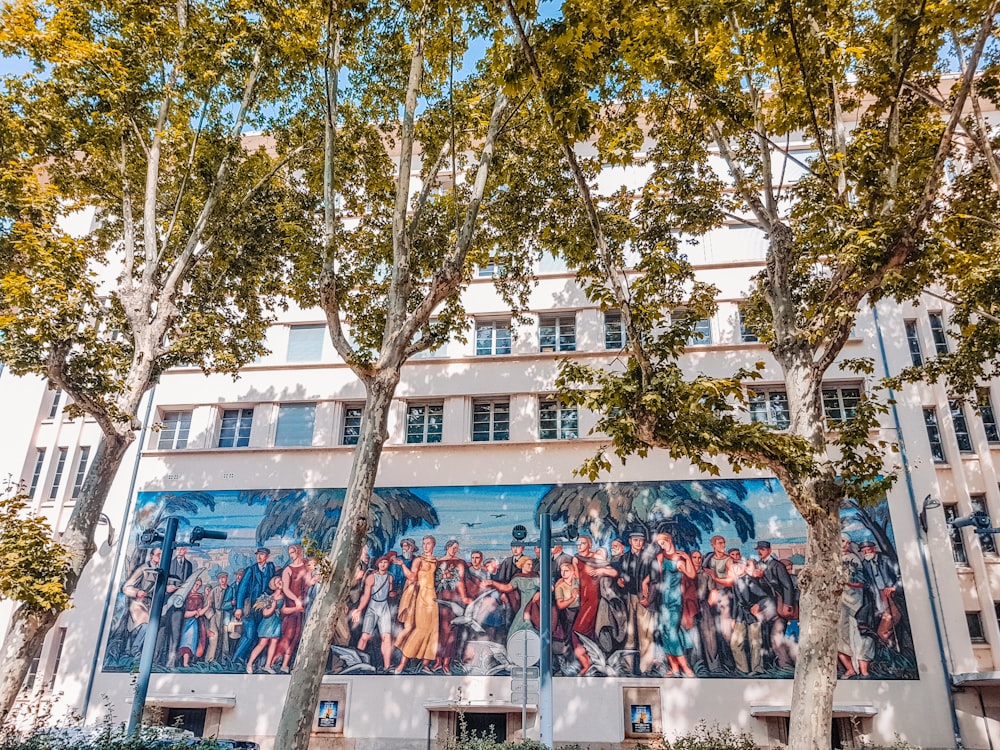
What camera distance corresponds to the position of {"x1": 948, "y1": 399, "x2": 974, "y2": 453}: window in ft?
52.9

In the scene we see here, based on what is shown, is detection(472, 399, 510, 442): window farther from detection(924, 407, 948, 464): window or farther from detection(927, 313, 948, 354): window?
detection(927, 313, 948, 354): window

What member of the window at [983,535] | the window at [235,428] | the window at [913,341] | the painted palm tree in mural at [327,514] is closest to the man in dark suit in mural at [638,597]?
the painted palm tree in mural at [327,514]

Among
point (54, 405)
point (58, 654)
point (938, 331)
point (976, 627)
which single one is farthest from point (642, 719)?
point (54, 405)

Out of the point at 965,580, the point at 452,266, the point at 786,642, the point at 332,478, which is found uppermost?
the point at 452,266

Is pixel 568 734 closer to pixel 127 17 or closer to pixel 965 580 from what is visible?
pixel 965 580

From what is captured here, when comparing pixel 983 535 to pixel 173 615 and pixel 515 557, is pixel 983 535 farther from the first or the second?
pixel 173 615

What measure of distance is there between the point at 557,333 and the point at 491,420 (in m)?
2.93

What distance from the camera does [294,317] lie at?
19.4 m

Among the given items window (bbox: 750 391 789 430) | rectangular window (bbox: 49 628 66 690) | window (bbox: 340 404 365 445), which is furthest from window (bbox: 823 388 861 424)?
rectangular window (bbox: 49 628 66 690)

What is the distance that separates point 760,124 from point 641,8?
302 cm

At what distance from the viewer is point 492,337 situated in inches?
730

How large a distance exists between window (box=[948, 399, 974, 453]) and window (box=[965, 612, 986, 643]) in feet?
12.1

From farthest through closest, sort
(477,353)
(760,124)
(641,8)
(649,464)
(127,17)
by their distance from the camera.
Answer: (477,353) → (649,464) → (127,17) → (760,124) → (641,8)

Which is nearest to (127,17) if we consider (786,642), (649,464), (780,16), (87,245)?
(87,245)
